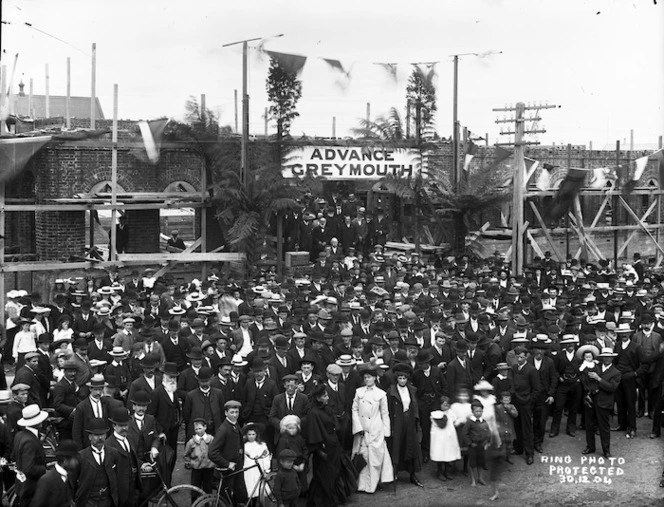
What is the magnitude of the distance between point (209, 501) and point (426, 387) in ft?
13.1

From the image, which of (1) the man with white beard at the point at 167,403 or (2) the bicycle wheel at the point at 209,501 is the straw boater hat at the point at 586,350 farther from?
(2) the bicycle wheel at the point at 209,501

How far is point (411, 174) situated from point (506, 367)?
1340 cm

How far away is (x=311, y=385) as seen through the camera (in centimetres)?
1153

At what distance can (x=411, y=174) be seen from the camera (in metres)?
25.2

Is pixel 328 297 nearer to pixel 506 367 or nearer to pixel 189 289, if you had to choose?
pixel 189 289

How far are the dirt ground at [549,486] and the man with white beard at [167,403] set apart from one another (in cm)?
94

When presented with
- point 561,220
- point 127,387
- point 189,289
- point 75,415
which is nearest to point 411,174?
point 561,220

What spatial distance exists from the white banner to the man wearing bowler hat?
1216 cm

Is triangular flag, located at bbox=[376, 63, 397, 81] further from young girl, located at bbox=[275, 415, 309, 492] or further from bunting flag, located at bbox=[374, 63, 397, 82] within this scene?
young girl, located at bbox=[275, 415, 309, 492]

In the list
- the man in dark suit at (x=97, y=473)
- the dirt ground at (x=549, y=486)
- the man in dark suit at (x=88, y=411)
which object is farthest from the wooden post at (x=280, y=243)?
the man in dark suit at (x=97, y=473)

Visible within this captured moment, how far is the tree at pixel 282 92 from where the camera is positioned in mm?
23419

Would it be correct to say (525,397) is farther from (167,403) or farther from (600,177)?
(600,177)

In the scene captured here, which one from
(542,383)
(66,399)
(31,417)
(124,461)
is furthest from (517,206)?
(31,417)

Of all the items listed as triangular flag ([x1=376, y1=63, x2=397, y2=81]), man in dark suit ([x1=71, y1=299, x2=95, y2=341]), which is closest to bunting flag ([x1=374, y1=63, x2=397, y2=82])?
triangular flag ([x1=376, y1=63, x2=397, y2=81])
